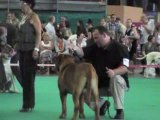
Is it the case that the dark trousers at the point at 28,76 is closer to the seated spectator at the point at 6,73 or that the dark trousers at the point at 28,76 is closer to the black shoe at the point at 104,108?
the black shoe at the point at 104,108

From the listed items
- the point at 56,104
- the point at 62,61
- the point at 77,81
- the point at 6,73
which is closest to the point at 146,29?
the point at 6,73

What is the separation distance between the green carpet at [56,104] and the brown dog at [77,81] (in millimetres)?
524

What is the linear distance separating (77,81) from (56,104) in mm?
2148

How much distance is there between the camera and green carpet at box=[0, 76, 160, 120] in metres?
7.20

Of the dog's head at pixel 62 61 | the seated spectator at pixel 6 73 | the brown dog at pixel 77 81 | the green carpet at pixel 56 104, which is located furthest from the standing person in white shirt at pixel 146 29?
the brown dog at pixel 77 81

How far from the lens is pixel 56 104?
8391mm

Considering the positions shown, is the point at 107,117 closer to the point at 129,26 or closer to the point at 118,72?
the point at 118,72

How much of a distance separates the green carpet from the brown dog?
0.52 meters

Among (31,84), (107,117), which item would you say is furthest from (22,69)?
(107,117)

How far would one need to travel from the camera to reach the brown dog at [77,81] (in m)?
6.30

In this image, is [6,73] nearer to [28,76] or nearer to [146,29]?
[28,76]

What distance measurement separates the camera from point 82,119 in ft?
22.6

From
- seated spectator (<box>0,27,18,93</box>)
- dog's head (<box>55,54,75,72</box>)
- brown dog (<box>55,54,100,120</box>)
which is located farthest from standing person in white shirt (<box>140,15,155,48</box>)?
brown dog (<box>55,54,100,120</box>)

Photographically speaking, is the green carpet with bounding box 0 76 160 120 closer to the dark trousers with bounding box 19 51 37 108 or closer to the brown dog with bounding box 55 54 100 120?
the dark trousers with bounding box 19 51 37 108
